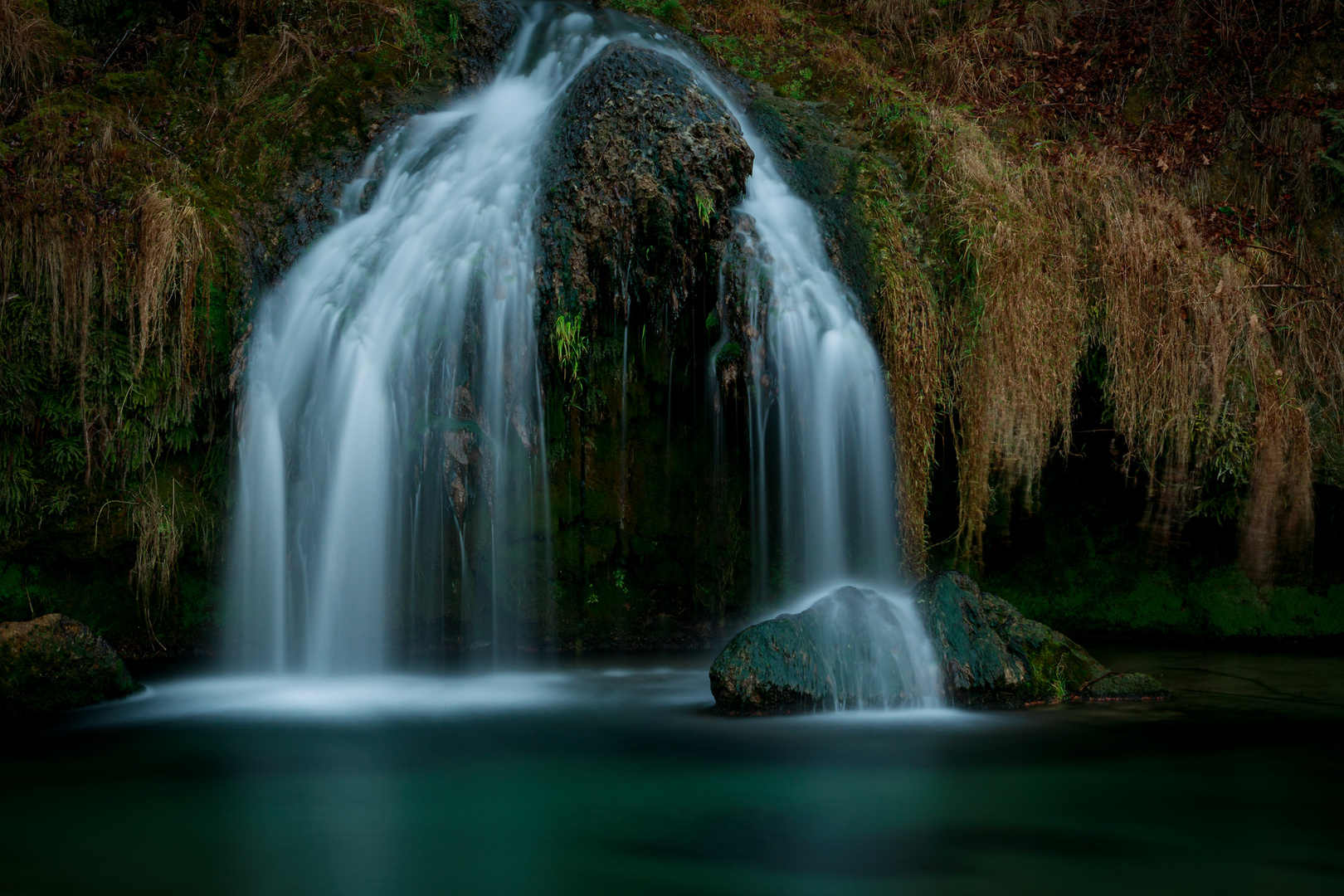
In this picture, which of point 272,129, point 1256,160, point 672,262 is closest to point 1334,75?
point 1256,160

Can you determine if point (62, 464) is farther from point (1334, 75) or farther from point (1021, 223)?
point (1334, 75)

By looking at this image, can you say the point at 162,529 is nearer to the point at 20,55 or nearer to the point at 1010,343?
the point at 20,55

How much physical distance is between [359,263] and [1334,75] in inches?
273

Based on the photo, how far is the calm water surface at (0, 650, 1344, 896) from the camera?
2.88m

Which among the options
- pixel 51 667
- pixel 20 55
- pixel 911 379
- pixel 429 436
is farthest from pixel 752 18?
pixel 51 667

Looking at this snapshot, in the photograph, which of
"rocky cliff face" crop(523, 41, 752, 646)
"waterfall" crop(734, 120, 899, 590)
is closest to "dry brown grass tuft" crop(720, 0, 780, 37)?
"rocky cliff face" crop(523, 41, 752, 646)

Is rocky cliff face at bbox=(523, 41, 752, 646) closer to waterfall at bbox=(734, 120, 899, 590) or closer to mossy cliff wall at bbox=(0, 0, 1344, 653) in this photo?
mossy cliff wall at bbox=(0, 0, 1344, 653)

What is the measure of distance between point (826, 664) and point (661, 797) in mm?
1366

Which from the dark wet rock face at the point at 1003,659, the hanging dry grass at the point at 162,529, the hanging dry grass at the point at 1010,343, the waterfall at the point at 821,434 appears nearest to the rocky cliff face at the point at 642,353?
the waterfall at the point at 821,434

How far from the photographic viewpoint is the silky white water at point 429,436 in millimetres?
5441

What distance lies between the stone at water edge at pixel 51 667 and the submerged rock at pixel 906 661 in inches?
112

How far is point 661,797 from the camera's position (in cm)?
348

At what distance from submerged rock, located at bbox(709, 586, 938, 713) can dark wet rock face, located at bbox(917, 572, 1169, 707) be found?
120 millimetres

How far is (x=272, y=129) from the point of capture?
21.6 ft
